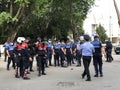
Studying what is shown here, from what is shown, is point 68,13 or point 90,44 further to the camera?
point 68,13

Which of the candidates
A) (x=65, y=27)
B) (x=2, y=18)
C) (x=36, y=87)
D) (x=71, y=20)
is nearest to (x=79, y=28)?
(x=65, y=27)

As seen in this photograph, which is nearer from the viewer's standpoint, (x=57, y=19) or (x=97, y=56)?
(x=97, y=56)

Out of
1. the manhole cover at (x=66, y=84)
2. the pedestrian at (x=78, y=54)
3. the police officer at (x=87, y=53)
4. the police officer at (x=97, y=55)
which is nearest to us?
the manhole cover at (x=66, y=84)

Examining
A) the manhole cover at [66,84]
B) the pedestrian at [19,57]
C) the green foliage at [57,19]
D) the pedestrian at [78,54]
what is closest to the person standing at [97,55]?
the manhole cover at [66,84]

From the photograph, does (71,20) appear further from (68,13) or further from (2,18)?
(2,18)

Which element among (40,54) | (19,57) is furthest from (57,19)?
(19,57)

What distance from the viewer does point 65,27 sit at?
61.6m

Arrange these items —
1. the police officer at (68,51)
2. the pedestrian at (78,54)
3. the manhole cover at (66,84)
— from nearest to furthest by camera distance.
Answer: the manhole cover at (66,84) < the pedestrian at (78,54) < the police officer at (68,51)

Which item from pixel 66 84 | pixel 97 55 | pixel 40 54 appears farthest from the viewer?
pixel 40 54

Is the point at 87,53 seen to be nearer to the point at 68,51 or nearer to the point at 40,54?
the point at 40,54

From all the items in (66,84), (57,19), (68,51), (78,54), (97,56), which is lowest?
(66,84)

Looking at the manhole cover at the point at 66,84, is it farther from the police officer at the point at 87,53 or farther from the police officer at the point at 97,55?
the police officer at the point at 97,55

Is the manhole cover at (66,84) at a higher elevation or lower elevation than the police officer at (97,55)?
lower

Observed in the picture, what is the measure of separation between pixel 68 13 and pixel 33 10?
63.6 feet
